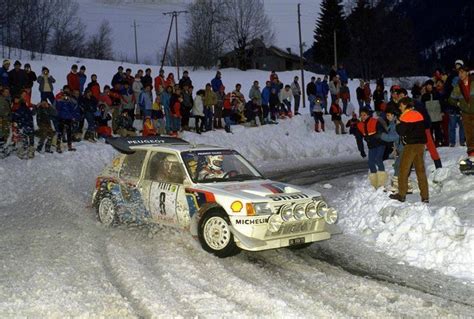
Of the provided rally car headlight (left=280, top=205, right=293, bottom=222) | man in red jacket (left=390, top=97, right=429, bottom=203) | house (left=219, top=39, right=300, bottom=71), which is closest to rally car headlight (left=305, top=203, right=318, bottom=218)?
rally car headlight (left=280, top=205, right=293, bottom=222)

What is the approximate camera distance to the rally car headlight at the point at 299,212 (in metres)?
7.48

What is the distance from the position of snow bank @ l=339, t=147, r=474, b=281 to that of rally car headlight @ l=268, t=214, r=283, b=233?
1.77 meters

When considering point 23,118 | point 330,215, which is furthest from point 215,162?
point 23,118

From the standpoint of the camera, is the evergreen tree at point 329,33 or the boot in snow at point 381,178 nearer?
the boot in snow at point 381,178

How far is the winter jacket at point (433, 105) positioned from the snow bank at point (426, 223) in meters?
5.83

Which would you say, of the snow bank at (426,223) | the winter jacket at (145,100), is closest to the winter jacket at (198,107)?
the winter jacket at (145,100)

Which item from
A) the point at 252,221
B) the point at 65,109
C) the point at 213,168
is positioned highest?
the point at 65,109

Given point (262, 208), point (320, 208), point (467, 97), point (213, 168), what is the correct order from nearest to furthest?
point (262, 208) → point (320, 208) → point (213, 168) → point (467, 97)

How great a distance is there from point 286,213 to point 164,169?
2418 mm

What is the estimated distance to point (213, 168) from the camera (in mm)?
8719

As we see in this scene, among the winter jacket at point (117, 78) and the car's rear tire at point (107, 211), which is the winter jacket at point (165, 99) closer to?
the winter jacket at point (117, 78)

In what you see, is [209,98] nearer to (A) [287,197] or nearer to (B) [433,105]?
(B) [433,105]

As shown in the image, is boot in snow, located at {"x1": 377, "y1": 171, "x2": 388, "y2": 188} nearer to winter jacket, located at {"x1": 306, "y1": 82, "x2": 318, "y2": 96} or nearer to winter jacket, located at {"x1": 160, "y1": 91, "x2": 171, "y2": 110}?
winter jacket, located at {"x1": 160, "y1": 91, "x2": 171, "y2": 110}

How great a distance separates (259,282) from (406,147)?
4.32 m
